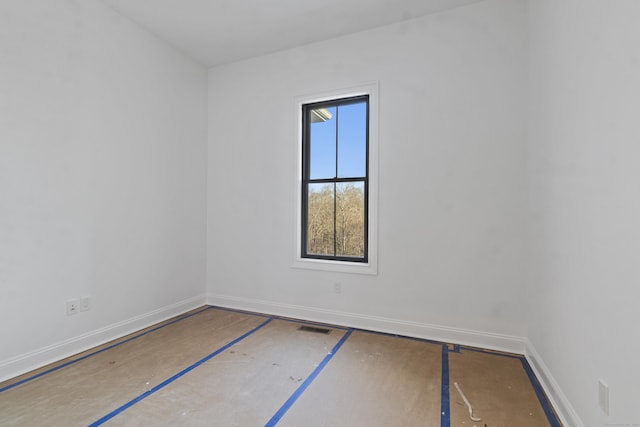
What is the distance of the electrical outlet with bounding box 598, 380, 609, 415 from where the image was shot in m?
1.38

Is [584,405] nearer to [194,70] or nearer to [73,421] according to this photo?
[73,421]

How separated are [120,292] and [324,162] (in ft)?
8.00

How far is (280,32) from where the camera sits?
10.7 feet

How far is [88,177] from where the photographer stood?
8.93 ft

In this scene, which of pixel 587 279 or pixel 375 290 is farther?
pixel 375 290

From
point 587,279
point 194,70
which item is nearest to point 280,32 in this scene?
point 194,70

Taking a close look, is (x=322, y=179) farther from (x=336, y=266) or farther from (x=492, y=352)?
(x=492, y=352)

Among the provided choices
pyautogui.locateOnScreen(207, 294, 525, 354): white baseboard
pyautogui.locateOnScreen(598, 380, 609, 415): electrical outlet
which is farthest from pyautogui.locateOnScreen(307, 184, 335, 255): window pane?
pyautogui.locateOnScreen(598, 380, 609, 415): electrical outlet

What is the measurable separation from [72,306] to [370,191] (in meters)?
2.82

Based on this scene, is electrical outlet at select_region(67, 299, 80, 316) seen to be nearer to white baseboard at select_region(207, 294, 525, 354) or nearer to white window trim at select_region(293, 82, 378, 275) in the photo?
white baseboard at select_region(207, 294, 525, 354)

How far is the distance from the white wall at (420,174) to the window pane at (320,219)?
25 cm

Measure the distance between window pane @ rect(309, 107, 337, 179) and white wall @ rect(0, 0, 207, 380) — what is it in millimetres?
1491

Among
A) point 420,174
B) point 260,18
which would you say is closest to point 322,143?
point 420,174

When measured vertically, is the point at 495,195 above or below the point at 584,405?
above
